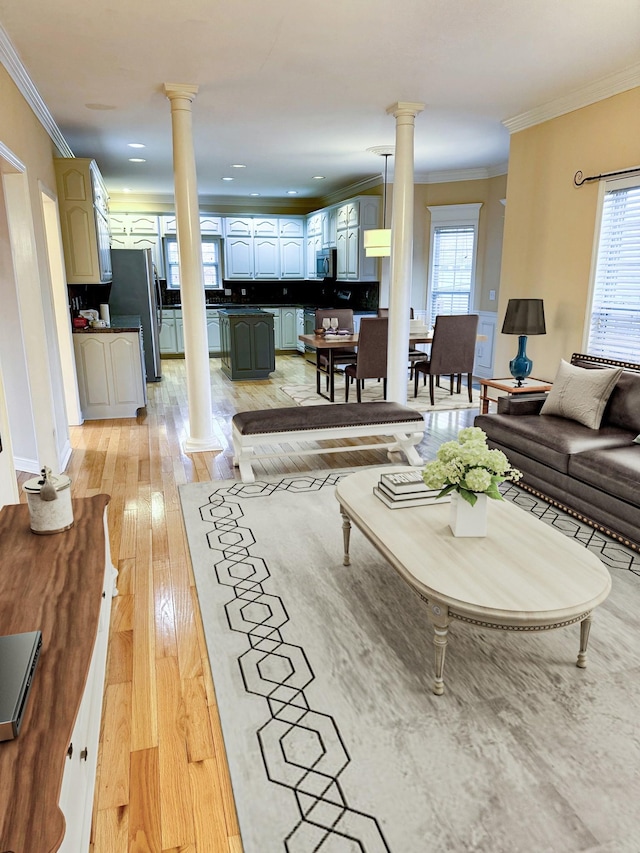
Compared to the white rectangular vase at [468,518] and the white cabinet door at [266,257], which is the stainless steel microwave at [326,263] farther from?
the white rectangular vase at [468,518]

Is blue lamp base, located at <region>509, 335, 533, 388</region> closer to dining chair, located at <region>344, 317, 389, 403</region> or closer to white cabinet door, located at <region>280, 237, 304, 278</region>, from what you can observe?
dining chair, located at <region>344, 317, 389, 403</region>

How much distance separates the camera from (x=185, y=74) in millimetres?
4047

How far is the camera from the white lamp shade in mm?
6746

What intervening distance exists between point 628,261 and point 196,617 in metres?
3.89

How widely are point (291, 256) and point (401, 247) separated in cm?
628

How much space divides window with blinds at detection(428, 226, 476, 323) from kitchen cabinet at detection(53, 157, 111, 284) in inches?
186

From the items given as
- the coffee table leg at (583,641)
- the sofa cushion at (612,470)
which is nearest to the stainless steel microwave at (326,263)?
the sofa cushion at (612,470)

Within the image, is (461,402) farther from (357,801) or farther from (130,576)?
(357,801)

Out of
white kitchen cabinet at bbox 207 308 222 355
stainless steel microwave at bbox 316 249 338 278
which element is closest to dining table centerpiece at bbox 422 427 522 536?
stainless steel microwave at bbox 316 249 338 278

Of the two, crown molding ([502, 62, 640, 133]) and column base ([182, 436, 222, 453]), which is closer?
crown molding ([502, 62, 640, 133])

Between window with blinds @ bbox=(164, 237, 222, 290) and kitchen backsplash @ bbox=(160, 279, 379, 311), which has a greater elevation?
window with blinds @ bbox=(164, 237, 222, 290)

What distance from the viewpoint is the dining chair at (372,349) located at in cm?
604

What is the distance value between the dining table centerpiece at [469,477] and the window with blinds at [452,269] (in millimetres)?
6409

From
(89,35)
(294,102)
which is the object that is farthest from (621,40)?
(89,35)
